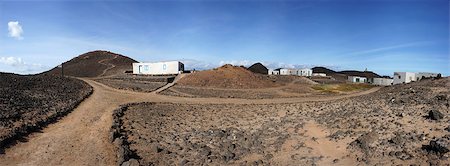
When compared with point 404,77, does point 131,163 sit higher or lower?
lower

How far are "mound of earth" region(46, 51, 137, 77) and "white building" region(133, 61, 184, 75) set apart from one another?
7956 mm

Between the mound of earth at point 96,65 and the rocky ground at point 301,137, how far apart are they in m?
56.9

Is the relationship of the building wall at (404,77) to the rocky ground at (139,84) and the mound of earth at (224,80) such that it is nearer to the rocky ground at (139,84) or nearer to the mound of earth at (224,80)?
the mound of earth at (224,80)

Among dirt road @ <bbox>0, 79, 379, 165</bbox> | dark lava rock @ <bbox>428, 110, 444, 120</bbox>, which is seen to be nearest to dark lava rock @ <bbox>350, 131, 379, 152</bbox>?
dark lava rock @ <bbox>428, 110, 444, 120</bbox>

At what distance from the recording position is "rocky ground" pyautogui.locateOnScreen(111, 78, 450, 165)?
11.4 m

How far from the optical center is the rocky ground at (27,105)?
47.9 feet

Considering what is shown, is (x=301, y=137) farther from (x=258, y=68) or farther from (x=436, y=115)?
(x=258, y=68)

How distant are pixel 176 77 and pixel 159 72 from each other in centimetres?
896

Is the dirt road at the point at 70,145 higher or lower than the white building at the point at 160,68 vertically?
lower

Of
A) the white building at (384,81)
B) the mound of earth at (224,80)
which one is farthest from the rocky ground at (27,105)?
the white building at (384,81)

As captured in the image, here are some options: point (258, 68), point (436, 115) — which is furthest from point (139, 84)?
point (258, 68)

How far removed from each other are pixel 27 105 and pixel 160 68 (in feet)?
143

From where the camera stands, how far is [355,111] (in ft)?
59.8

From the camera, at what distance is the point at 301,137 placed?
1504 centimetres
